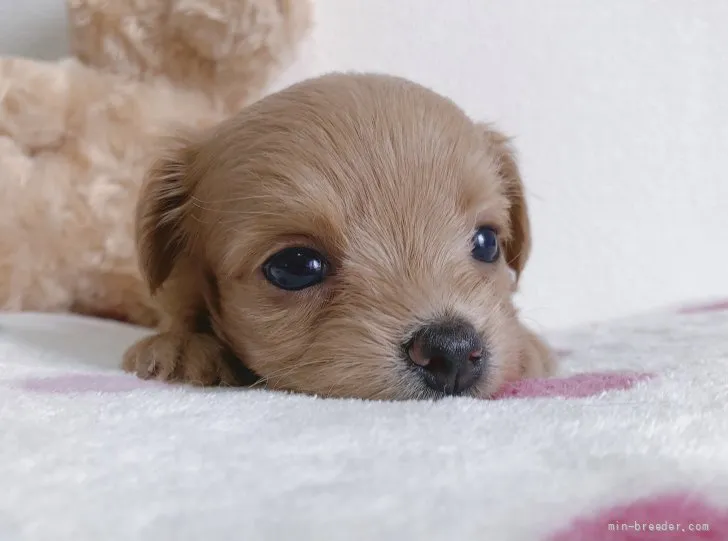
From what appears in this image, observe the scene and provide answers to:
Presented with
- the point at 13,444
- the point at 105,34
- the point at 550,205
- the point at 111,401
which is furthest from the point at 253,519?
the point at 550,205

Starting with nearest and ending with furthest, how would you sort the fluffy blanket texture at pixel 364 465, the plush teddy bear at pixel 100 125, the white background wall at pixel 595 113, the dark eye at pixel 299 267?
1. the fluffy blanket texture at pixel 364 465
2. the dark eye at pixel 299 267
3. the plush teddy bear at pixel 100 125
4. the white background wall at pixel 595 113

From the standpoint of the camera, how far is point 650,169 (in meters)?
2.85

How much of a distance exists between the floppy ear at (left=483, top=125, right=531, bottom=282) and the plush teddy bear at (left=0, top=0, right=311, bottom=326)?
2.52 ft

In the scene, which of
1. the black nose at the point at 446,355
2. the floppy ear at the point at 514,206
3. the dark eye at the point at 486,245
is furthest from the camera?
the floppy ear at the point at 514,206

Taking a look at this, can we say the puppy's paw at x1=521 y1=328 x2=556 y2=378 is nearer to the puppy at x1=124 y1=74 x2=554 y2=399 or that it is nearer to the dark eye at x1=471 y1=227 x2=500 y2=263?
the puppy at x1=124 y1=74 x2=554 y2=399

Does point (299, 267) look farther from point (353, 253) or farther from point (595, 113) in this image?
point (595, 113)

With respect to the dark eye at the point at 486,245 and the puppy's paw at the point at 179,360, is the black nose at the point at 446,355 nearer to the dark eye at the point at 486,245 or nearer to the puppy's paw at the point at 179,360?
the dark eye at the point at 486,245

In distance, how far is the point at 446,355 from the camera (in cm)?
108

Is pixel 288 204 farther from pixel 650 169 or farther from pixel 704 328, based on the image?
pixel 650 169

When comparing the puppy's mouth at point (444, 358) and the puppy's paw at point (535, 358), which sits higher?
the puppy's mouth at point (444, 358)

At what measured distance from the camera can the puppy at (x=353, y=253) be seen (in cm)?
114

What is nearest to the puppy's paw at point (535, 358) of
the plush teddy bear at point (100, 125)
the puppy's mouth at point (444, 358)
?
the puppy's mouth at point (444, 358)

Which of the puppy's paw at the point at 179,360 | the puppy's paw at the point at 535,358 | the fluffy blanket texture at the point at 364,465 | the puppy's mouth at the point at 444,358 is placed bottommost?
the puppy's paw at the point at 179,360

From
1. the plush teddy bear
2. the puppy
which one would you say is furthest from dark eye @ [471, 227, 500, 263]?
the plush teddy bear
